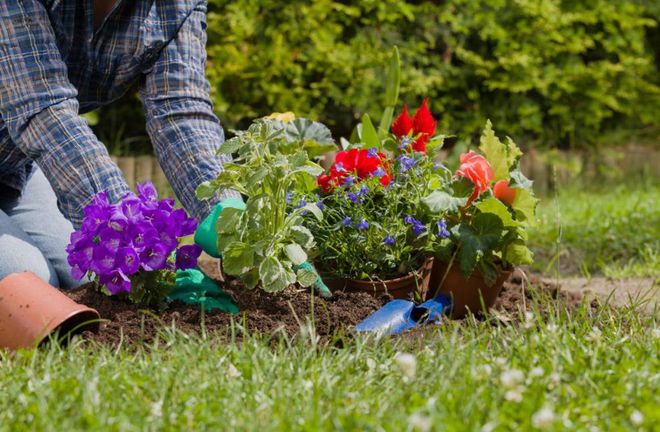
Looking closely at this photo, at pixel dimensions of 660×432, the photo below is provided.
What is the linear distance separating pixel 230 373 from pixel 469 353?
0.45 metres

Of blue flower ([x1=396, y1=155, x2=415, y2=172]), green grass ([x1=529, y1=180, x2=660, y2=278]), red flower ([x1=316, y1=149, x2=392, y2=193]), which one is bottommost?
green grass ([x1=529, y1=180, x2=660, y2=278])

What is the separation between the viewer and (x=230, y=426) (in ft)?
4.56

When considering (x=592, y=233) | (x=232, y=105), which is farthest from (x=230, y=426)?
(x=232, y=105)

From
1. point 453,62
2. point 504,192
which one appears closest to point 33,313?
point 504,192

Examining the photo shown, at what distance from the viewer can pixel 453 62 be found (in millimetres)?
Result: 5395

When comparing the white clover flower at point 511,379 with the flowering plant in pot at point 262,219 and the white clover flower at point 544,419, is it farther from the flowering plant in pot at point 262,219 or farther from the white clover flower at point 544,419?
the flowering plant in pot at point 262,219

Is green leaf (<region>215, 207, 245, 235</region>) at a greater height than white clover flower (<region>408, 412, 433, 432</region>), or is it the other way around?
white clover flower (<region>408, 412, 433, 432</region>)

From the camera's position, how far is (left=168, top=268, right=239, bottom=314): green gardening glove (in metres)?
2.21

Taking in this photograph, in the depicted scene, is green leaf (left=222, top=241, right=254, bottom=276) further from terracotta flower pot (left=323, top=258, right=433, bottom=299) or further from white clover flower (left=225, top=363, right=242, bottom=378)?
white clover flower (left=225, top=363, right=242, bottom=378)

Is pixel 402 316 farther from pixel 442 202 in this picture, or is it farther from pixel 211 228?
pixel 211 228

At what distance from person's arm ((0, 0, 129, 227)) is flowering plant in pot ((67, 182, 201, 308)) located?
0.32 ft

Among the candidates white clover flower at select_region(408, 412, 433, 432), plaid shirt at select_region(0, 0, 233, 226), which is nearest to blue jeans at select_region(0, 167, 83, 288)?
plaid shirt at select_region(0, 0, 233, 226)

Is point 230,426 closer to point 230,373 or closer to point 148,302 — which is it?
point 230,373

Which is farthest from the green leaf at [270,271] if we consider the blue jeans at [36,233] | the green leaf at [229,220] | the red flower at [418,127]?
the blue jeans at [36,233]
